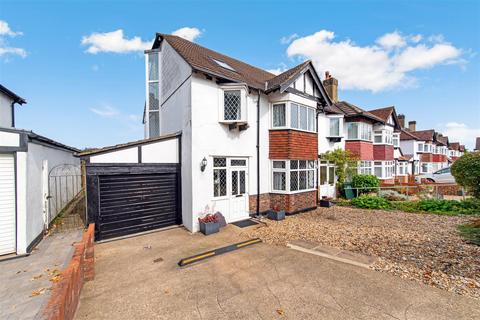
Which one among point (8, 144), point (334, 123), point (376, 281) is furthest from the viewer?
point (334, 123)

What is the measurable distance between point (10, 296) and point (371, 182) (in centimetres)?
1809

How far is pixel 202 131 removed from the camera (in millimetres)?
8672

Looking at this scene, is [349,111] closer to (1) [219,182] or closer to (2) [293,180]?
(2) [293,180]

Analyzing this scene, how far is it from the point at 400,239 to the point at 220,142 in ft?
24.9

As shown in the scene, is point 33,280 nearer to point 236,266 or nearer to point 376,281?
point 236,266

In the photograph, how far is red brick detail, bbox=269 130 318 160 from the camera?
10688 millimetres

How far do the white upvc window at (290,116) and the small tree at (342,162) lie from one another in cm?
385

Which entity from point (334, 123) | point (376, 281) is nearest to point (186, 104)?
point (376, 281)

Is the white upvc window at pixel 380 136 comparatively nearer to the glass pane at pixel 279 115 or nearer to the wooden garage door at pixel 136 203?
the glass pane at pixel 279 115

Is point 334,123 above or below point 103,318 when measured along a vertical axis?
above

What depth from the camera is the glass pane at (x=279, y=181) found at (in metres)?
11.0

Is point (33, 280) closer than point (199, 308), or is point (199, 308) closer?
point (199, 308)

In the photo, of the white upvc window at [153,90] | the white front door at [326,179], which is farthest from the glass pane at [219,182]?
the white front door at [326,179]

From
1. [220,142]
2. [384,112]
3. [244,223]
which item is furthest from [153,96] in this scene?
[384,112]
